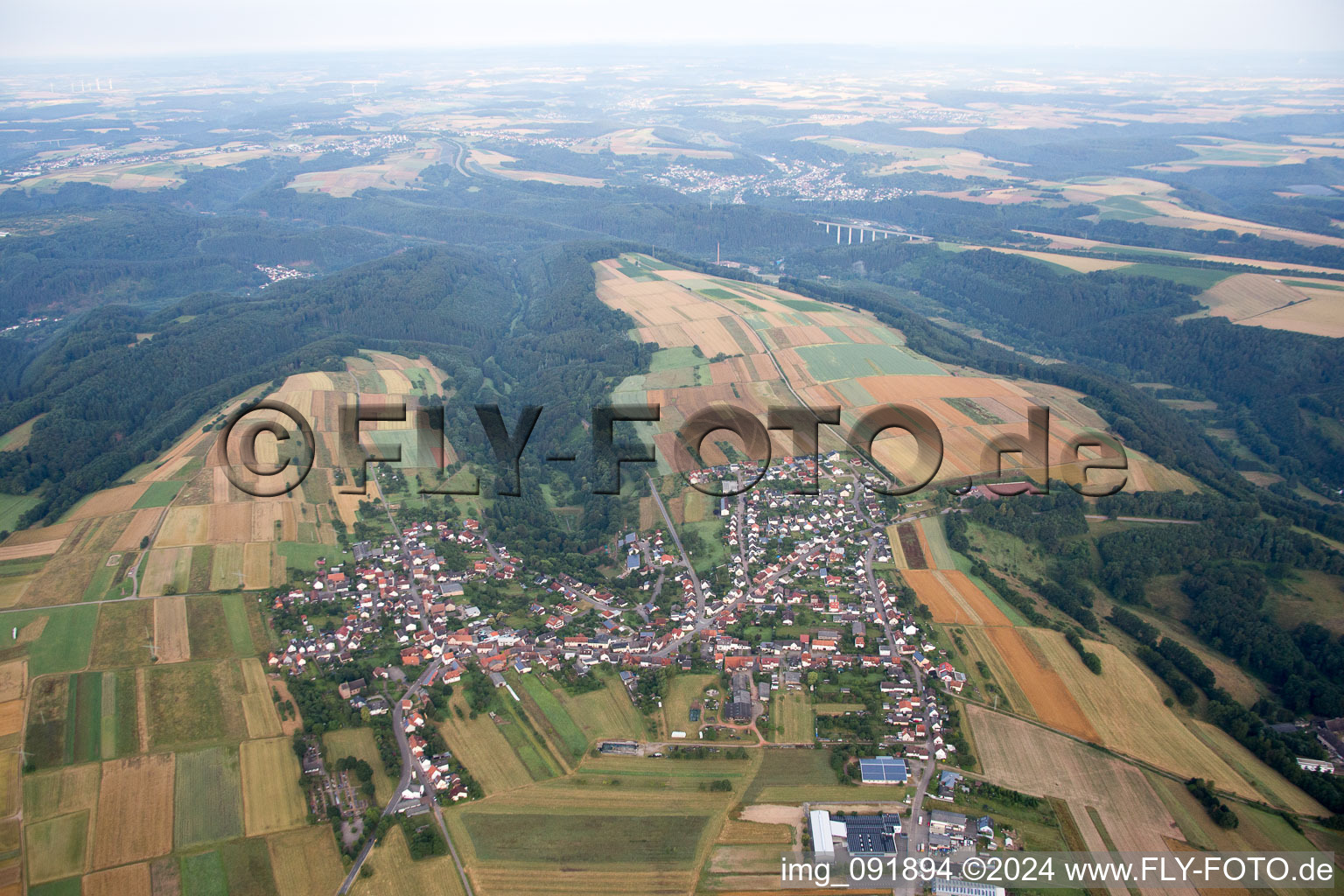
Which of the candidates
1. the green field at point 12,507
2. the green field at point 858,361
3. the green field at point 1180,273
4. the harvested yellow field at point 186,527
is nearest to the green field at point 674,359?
the green field at point 858,361

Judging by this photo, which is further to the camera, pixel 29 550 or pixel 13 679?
pixel 29 550

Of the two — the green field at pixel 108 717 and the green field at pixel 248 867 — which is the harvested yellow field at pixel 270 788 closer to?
the green field at pixel 248 867

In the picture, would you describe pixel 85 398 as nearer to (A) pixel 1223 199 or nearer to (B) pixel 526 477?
(B) pixel 526 477

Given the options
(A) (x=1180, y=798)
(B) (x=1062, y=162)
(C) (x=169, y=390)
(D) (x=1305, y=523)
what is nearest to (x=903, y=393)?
(D) (x=1305, y=523)

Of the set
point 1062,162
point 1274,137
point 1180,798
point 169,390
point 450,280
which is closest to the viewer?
point 1180,798

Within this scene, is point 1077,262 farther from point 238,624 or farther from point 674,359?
point 238,624

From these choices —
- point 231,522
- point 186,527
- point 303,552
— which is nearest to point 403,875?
point 303,552
